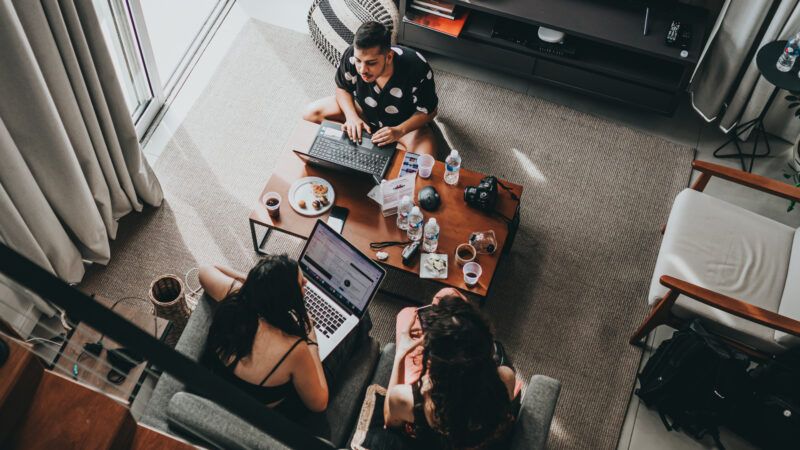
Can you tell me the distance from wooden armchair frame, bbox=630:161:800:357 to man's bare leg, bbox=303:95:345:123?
177cm

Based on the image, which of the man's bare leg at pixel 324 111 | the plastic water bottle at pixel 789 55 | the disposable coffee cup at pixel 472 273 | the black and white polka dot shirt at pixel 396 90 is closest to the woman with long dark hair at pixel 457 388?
the disposable coffee cup at pixel 472 273

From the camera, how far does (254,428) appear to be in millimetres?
2059

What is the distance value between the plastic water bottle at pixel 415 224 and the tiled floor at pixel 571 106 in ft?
4.14

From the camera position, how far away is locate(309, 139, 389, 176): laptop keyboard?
10.2 feet

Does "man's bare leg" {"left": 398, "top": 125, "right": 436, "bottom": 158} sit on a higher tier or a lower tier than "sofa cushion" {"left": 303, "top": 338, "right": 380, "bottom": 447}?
higher

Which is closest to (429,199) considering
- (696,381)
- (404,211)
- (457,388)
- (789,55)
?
(404,211)

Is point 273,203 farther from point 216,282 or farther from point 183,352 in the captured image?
point 183,352

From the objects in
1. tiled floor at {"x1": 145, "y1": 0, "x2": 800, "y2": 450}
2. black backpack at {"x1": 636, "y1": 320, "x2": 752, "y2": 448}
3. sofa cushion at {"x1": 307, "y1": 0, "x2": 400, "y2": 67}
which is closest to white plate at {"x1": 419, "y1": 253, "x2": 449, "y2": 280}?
black backpack at {"x1": 636, "y1": 320, "x2": 752, "y2": 448}

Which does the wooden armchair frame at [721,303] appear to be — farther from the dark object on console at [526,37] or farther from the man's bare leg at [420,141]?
the man's bare leg at [420,141]

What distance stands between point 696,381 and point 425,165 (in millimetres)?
1489

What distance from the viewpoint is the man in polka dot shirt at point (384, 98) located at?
3.15m

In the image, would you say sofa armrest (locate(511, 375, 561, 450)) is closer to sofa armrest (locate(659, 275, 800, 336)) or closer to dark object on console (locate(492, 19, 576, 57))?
sofa armrest (locate(659, 275, 800, 336))

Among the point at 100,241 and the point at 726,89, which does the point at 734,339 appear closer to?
the point at 726,89

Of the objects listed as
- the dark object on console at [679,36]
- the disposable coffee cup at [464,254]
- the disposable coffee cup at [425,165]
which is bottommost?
the disposable coffee cup at [464,254]
